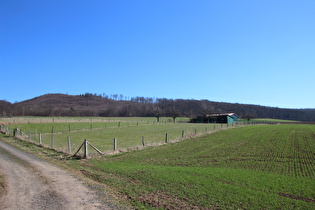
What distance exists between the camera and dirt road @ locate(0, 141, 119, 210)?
6.41 m

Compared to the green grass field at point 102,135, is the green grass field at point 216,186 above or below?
above

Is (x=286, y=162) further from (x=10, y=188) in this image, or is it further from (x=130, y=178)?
(x=10, y=188)

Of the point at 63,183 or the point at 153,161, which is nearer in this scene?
the point at 63,183

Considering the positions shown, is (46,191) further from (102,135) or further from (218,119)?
(218,119)

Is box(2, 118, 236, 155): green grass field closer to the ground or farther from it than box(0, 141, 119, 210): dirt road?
closer to the ground

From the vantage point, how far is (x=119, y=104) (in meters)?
192

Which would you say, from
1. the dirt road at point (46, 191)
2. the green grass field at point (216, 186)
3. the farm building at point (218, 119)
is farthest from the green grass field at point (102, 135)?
the farm building at point (218, 119)

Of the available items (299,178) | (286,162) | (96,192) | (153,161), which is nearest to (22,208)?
(96,192)

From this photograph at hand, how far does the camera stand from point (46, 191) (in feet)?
25.2

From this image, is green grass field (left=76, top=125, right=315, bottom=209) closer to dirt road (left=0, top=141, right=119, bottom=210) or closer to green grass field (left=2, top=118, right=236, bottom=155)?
dirt road (left=0, top=141, right=119, bottom=210)

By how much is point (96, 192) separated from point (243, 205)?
4905 millimetres

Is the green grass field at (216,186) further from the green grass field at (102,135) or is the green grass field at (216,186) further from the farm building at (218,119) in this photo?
the farm building at (218,119)

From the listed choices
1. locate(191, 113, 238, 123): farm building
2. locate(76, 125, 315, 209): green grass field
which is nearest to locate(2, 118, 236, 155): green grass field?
locate(76, 125, 315, 209): green grass field

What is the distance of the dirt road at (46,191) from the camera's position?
641 cm
